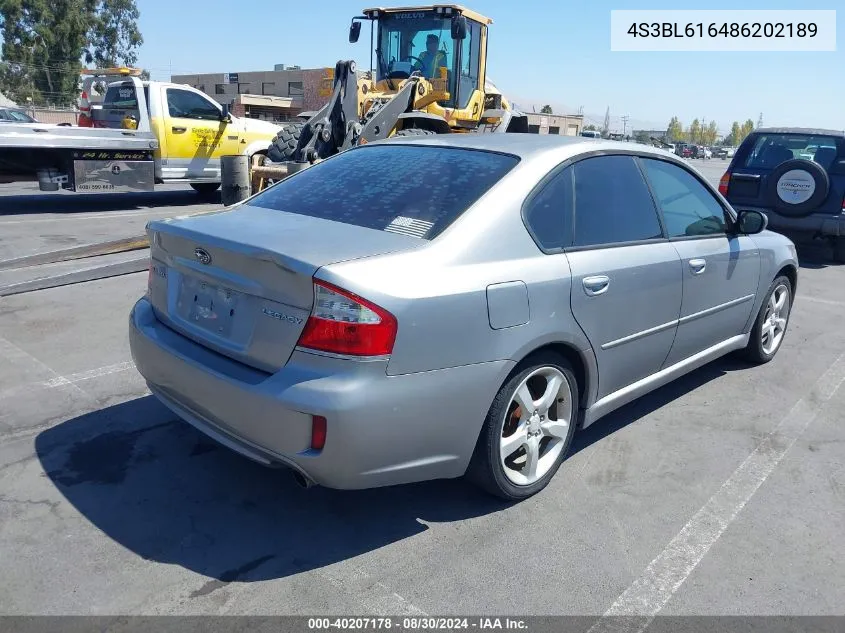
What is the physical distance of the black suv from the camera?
9.16 metres

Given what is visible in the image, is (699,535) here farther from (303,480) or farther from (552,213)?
(303,480)

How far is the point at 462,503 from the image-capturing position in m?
3.31

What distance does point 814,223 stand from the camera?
9359mm

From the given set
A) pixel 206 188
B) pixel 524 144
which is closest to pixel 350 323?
pixel 524 144

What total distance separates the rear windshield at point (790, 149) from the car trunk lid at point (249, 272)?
8620 mm

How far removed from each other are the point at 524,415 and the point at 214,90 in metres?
67.7

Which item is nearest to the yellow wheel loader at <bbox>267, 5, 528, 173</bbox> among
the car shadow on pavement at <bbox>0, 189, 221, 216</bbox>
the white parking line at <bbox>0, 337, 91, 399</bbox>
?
the car shadow on pavement at <bbox>0, 189, 221, 216</bbox>

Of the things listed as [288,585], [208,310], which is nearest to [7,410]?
[208,310]

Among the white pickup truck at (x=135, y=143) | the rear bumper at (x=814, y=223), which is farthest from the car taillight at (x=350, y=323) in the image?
the white pickup truck at (x=135, y=143)

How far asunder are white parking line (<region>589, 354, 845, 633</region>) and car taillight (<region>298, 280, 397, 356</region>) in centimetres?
127

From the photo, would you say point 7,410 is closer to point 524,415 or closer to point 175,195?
point 524,415

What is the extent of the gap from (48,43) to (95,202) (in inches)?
2153

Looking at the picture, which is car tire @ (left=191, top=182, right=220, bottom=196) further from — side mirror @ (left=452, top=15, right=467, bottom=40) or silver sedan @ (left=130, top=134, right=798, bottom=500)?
silver sedan @ (left=130, top=134, right=798, bottom=500)

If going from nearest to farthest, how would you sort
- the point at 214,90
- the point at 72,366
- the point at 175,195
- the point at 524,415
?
the point at 524,415 → the point at 72,366 → the point at 175,195 → the point at 214,90
